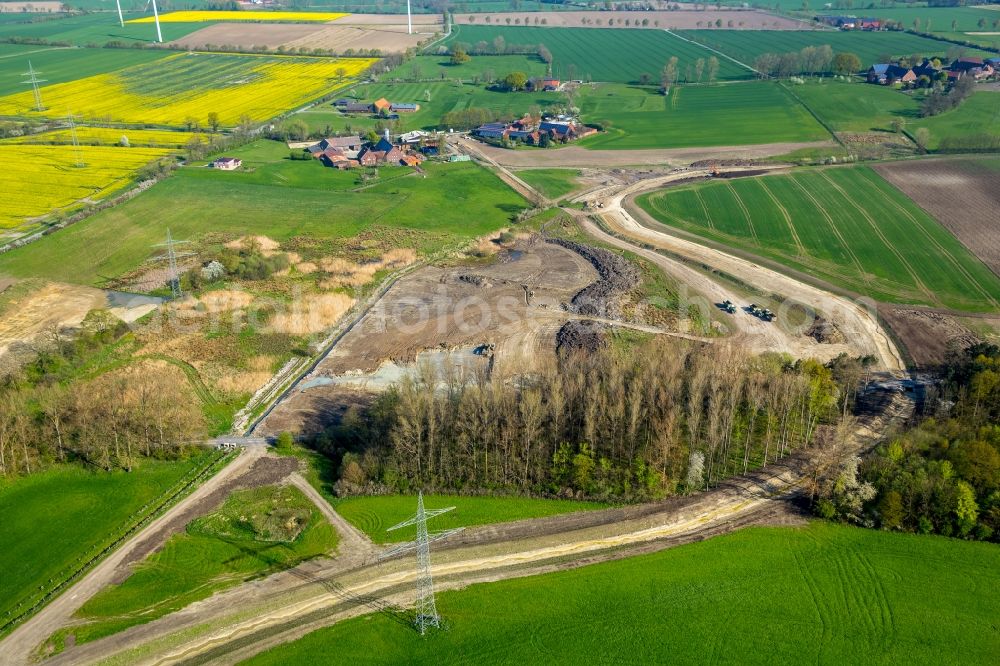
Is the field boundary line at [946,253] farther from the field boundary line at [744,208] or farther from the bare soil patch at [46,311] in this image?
the bare soil patch at [46,311]

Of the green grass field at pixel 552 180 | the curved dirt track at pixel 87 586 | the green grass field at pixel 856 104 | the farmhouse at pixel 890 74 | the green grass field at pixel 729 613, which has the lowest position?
the green grass field at pixel 729 613

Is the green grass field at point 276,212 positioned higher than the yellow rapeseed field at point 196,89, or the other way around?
the yellow rapeseed field at point 196,89

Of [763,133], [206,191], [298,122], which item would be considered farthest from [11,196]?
[763,133]

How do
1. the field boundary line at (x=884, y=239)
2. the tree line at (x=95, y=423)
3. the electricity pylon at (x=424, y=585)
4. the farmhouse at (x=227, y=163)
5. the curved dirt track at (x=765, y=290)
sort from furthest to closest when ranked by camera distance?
the farmhouse at (x=227, y=163), the field boundary line at (x=884, y=239), the curved dirt track at (x=765, y=290), the tree line at (x=95, y=423), the electricity pylon at (x=424, y=585)

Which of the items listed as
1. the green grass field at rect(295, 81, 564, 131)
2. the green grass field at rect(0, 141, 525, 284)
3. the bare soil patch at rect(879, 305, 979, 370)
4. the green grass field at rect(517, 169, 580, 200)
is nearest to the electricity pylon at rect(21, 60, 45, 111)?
the green grass field at rect(295, 81, 564, 131)

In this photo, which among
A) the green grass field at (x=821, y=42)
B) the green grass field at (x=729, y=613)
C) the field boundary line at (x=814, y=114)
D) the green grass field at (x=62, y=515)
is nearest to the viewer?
the green grass field at (x=729, y=613)

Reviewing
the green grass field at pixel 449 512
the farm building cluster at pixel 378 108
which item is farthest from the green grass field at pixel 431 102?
the green grass field at pixel 449 512

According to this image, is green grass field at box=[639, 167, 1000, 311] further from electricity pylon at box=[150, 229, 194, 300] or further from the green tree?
the green tree
